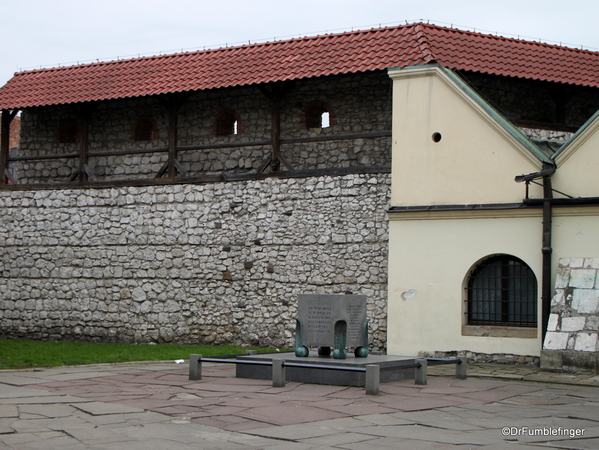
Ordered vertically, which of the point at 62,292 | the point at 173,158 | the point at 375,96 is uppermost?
the point at 375,96

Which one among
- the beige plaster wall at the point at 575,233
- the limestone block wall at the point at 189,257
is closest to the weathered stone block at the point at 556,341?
the beige plaster wall at the point at 575,233

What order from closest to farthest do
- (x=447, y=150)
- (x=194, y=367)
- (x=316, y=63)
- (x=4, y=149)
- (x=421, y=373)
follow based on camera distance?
(x=421, y=373), (x=194, y=367), (x=447, y=150), (x=316, y=63), (x=4, y=149)

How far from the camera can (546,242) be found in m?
12.7

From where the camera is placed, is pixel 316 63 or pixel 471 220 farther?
pixel 316 63

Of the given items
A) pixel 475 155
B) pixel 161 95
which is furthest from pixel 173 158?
pixel 475 155

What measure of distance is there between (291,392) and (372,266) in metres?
5.80

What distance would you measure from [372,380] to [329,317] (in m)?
1.56

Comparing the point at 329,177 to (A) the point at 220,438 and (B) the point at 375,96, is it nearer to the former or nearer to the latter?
(B) the point at 375,96

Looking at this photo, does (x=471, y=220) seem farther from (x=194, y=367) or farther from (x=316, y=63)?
(x=194, y=367)

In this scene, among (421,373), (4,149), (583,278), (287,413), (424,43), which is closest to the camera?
(287,413)

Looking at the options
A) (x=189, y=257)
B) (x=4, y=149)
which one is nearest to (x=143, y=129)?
(x=4, y=149)

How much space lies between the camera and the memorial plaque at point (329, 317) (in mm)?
10586

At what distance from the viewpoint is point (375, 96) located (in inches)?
627

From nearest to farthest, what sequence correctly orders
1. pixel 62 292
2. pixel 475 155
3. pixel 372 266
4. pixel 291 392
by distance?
pixel 291 392 → pixel 475 155 → pixel 372 266 → pixel 62 292
